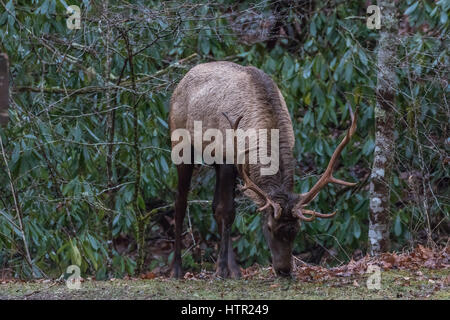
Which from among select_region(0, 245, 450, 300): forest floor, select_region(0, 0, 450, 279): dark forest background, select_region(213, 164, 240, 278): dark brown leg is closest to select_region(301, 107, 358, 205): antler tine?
select_region(0, 245, 450, 300): forest floor

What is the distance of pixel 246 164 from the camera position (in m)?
7.88

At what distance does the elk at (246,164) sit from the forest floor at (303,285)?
368mm

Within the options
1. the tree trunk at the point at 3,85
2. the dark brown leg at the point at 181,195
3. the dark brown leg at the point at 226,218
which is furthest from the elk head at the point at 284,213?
the tree trunk at the point at 3,85

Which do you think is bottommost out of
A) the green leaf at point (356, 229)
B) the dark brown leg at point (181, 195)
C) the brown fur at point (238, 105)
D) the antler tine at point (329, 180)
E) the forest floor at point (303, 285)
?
the green leaf at point (356, 229)

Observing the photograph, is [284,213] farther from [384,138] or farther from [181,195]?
[384,138]

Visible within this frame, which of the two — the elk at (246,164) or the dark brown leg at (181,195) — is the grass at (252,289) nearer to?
the elk at (246,164)

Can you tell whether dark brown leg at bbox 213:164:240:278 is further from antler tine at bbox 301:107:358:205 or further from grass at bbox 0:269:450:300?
antler tine at bbox 301:107:358:205

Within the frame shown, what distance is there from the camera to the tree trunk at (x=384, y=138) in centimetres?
930

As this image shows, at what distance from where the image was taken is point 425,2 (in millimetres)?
10555

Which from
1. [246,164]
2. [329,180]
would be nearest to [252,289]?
[329,180]

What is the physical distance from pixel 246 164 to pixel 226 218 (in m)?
0.65

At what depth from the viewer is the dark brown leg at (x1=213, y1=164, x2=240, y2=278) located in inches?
317

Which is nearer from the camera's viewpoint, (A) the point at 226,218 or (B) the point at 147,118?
(A) the point at 226,218
